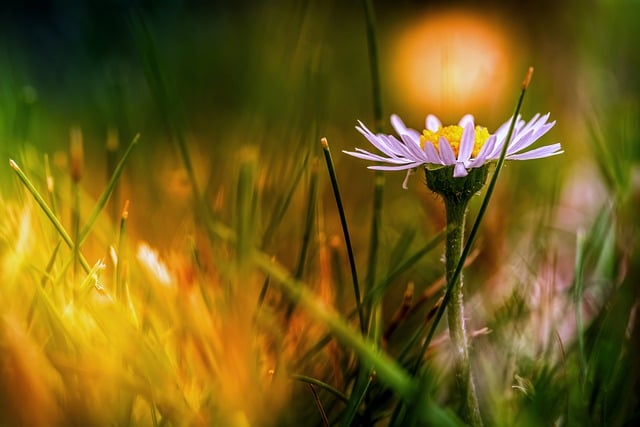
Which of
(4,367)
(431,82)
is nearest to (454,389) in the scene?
(4,367)

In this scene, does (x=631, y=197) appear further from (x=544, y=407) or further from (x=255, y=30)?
(x=255, y=30)

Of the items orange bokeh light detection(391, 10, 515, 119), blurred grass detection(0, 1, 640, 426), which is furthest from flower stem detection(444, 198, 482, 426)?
orange bokeh light detection(391, 10, 515, 119)

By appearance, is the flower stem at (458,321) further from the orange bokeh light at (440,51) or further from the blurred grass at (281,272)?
the orange bokeh light at (440,51)

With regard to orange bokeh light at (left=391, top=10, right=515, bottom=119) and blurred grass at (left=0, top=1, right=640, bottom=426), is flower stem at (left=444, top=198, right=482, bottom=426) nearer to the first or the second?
blurred grass at (left=0, top=1, right=640, bottom=426)

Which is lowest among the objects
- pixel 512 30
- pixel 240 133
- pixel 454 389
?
pixel 454 389

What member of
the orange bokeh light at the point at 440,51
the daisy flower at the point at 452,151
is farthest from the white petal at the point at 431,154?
the orange bokeh light at the point at 440,51

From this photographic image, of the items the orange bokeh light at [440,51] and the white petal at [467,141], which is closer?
the white petal at [467,141]

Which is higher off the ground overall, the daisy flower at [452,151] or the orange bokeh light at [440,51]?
the orange bokeh light at [440,51]
